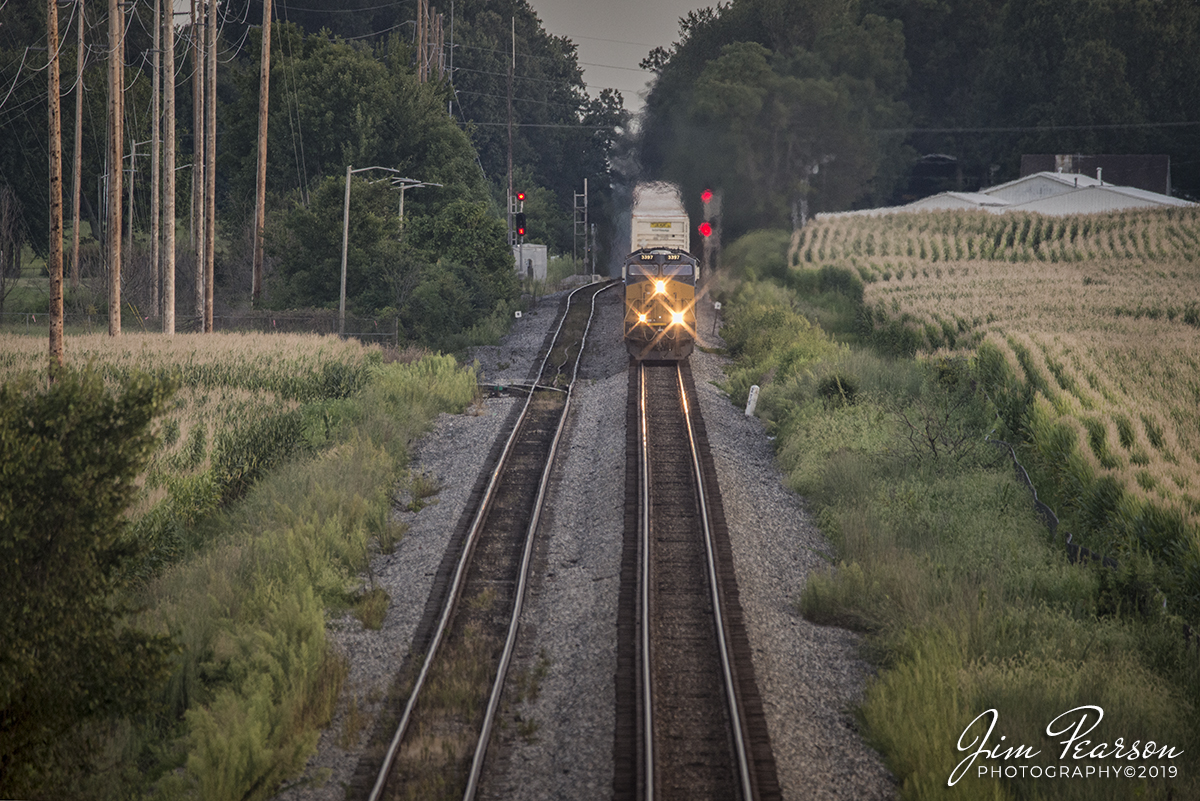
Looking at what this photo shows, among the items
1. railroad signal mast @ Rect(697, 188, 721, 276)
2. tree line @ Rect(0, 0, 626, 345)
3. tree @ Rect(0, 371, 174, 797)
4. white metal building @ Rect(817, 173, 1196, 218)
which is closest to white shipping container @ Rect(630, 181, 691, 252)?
tree line @ Rect(0, 0, 626, 345)

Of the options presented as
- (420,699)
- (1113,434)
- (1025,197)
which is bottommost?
(420,699)

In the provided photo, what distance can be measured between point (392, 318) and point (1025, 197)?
5462 centimetres

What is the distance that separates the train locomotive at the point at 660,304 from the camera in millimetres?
29922

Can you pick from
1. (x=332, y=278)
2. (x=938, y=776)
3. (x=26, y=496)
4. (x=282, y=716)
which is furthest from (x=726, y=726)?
(x=332, y=278)

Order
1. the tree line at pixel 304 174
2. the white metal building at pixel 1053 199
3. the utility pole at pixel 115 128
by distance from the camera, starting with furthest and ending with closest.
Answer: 1. the white metal building at pixel 1053 199
2. the tree line at pixel 304 174
3. the utility pole at pixel 115 128

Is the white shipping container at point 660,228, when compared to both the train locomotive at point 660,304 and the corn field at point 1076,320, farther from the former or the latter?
the train locomotive at point 660,304

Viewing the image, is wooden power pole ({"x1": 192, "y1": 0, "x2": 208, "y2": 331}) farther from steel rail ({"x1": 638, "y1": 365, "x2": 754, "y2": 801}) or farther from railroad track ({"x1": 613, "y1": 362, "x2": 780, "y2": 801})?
railroad track ({"x1": 613, "y1": 362, "x2": 780, "y2": 801})

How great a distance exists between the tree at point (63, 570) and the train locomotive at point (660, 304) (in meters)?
20.1

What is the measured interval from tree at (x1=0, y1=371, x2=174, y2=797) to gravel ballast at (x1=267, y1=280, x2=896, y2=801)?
2321mm

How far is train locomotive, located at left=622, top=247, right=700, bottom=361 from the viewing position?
98.2ft

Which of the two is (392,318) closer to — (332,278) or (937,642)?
(332,278)

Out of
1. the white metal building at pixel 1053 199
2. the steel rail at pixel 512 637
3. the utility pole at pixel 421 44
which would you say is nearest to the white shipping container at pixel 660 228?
the steel rail at pixel 512 637

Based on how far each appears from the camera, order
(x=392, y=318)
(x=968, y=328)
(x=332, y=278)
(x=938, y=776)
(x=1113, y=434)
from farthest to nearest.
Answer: (x=332, y=278) < (x=392, y=318) < (x=968, y=328) < (x=1113, y=434) < (x=938, y=776)

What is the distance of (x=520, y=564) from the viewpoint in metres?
15.2
